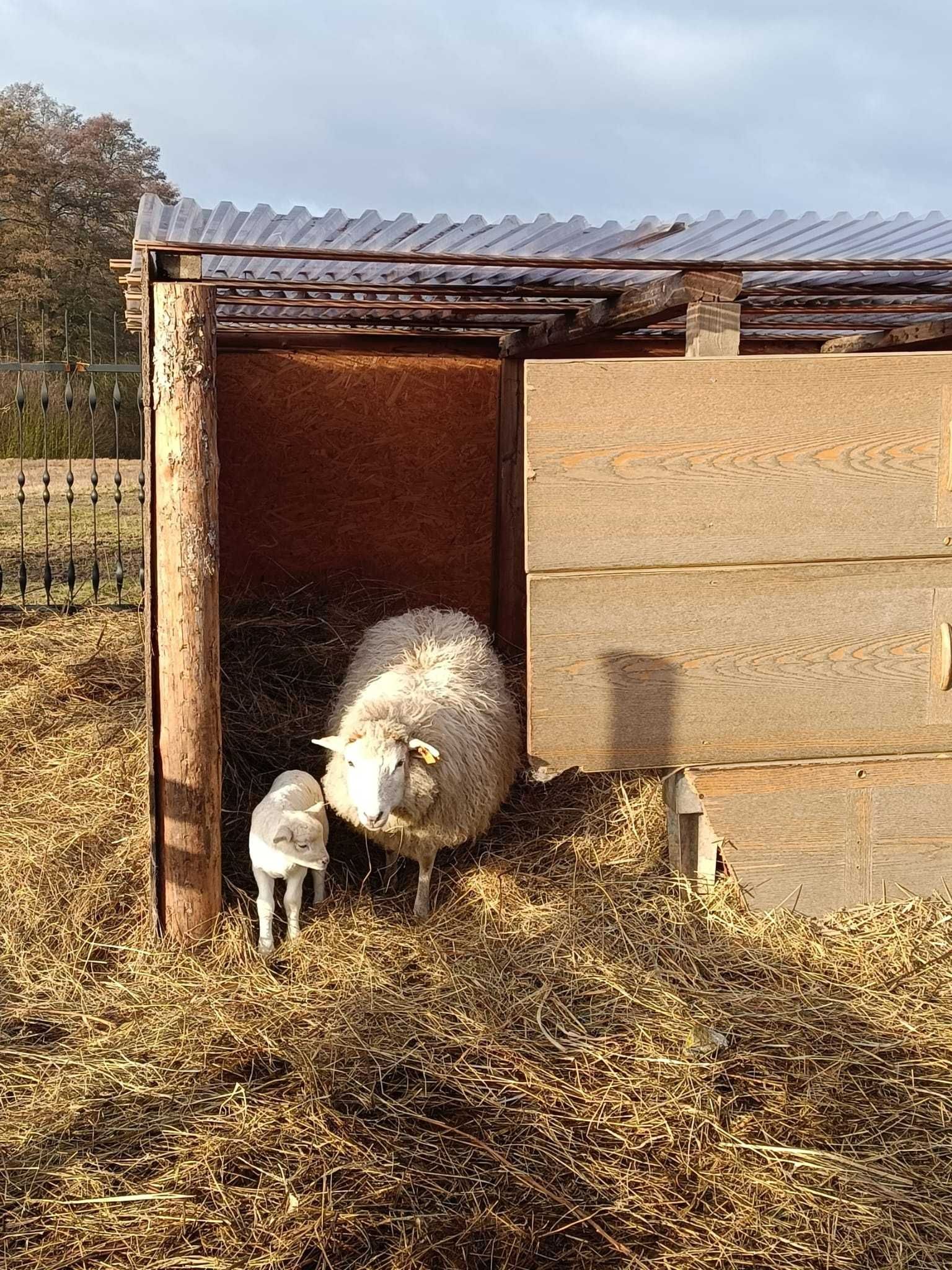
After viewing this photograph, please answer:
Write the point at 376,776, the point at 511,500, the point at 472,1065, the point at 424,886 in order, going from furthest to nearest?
the point at 511,500 < the point at 424,886 < the point at 376,776 < the point at 472,1065

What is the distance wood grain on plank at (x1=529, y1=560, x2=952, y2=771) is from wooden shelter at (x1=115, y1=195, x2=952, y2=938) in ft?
0.04

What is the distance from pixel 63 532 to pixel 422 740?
879cm

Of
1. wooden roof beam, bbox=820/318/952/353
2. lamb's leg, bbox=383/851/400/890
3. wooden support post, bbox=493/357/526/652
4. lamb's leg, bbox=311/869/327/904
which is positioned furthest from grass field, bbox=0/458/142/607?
wooden roof beam, bbox=820/318/952/353

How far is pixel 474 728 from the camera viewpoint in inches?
219

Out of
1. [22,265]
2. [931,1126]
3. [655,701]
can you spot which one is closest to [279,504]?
[655,701]

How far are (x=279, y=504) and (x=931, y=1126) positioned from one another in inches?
232

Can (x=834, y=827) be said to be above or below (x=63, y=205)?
below

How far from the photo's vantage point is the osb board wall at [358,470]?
7.92m

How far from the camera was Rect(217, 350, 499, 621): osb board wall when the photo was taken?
7918 millimetres

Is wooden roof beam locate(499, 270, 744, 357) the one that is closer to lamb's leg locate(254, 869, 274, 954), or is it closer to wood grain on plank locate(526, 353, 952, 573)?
wood grain on plank locate(526, 353, 952, 573)

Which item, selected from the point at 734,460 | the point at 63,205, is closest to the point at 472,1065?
the point at 734,460

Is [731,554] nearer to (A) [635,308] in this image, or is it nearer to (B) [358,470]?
(A) [635,308]

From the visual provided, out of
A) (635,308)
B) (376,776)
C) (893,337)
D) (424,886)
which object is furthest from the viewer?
(893,337)

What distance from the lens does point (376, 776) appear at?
462 cm
